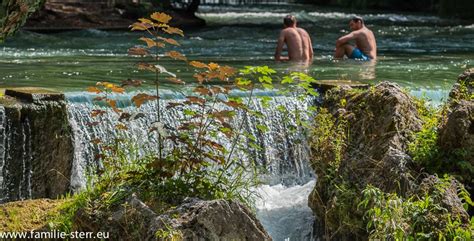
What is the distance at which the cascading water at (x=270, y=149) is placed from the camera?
777cm

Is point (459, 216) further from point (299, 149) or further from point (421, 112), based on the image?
point (299, 149)

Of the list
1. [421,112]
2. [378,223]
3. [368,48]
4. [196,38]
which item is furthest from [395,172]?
[196,38]

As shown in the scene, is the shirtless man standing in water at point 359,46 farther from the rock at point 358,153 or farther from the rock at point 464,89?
the rock at point 464,89

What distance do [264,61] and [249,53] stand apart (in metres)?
2.06

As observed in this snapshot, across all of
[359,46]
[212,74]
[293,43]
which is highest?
[212,74]

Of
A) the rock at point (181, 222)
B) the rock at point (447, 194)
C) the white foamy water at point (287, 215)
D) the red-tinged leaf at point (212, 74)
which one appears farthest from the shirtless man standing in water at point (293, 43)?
the rock at point (181, 222)

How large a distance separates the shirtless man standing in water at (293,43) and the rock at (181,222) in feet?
30.3

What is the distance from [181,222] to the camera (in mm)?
5312

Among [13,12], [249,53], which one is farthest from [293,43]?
[13,12]

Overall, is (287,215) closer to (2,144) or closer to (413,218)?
(413,218)

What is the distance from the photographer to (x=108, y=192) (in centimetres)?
572

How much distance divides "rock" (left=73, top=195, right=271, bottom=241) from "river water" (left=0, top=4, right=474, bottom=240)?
1968 mm

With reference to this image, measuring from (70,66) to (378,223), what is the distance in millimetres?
8151

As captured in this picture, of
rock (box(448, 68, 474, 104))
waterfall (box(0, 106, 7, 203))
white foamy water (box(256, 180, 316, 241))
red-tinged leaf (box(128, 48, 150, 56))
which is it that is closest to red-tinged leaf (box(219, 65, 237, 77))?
red-tinged leaf (box(128, 48, 150, 56))
